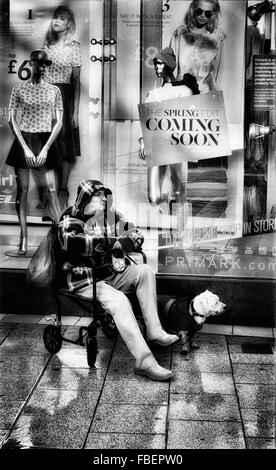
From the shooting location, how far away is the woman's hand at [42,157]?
6832 millimetres

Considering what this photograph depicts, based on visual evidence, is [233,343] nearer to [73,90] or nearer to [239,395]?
[239,395]

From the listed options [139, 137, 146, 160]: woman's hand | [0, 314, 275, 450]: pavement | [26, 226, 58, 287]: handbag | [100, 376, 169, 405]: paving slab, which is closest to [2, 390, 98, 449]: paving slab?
[0, 314, 275, 450]: pavement

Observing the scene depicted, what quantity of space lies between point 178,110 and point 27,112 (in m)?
1.29

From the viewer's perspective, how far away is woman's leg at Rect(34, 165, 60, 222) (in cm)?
690

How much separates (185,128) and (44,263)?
1.65 m

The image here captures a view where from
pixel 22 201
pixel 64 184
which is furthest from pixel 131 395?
pixel 22 201

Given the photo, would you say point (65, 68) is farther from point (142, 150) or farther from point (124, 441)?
point (124, 441)

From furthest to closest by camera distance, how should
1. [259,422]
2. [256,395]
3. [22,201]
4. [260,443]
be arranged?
[22,201] < [256,395] < [259,422] < [260,443]

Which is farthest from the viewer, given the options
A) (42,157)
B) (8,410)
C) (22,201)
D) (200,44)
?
(22,201)

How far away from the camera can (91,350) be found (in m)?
6.34

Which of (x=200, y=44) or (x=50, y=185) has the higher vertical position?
(x=200, y=44)

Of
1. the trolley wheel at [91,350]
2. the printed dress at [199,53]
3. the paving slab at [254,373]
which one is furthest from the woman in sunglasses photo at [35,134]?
the paving slab at [254,373]

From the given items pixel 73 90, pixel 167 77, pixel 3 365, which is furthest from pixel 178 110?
pixel 3 365

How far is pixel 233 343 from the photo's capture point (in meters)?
6.82
